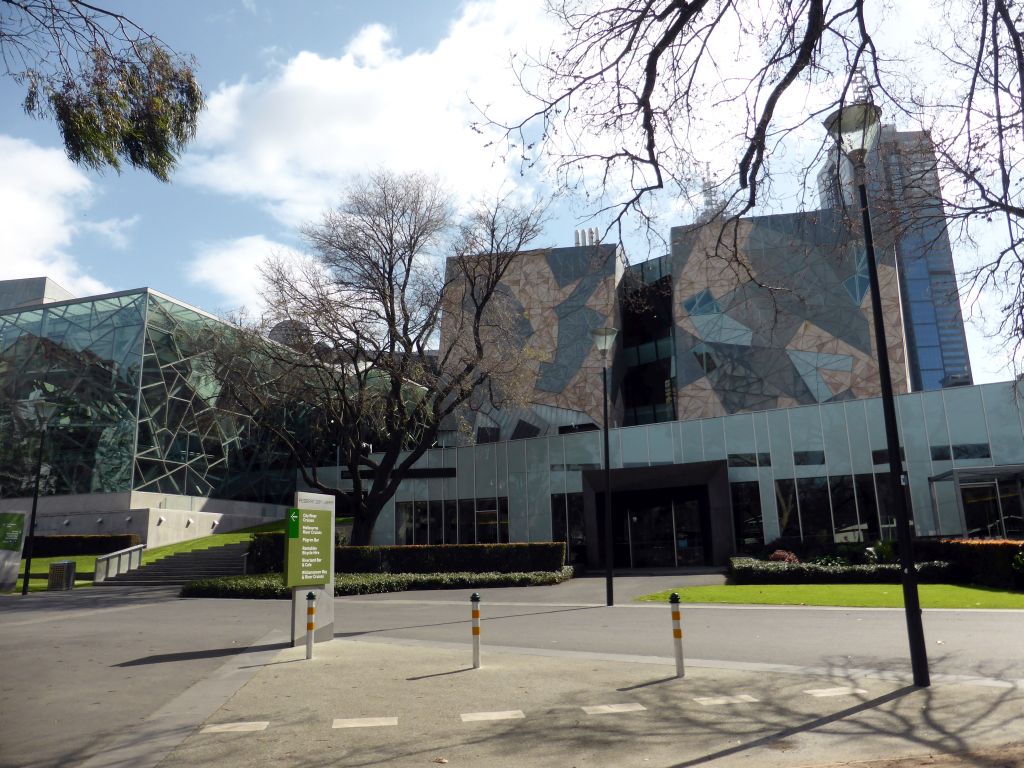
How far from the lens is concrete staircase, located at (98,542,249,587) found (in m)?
29.9

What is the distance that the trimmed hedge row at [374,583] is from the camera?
2272 centimetres

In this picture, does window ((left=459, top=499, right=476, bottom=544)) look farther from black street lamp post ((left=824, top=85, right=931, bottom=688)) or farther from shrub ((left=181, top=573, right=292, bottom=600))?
black street lamp post ((left=824, top=85, right=931, bottom=688))

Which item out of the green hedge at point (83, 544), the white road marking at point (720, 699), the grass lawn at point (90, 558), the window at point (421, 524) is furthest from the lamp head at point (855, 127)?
the green hedge at point (83, 544)

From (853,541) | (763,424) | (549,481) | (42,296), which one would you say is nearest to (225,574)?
(549,481)

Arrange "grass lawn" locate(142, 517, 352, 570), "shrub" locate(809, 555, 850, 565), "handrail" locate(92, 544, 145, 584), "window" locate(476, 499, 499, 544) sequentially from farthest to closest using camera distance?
"grass lawn" locate(142, 517, 352, 570), "window" locate(476, 499, 499, 544), "handrail" locate(92, 544, 145, 584), "shrub" locate(809, 555, 850, 565)

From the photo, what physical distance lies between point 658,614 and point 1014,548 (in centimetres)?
1017

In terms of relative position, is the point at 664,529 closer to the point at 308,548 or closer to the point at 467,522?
the point at 467,522

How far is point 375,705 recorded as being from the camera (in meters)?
7.45

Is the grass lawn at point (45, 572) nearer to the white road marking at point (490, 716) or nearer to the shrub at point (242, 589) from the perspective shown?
the shrub at point (242, 589)

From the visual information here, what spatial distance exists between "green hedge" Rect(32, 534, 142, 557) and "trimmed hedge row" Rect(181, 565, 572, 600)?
15.4m

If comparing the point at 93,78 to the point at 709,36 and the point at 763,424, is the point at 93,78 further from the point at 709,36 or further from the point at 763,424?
the point at 763,424

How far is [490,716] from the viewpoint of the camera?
6.91m

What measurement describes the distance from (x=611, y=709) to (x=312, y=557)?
6.93 metres

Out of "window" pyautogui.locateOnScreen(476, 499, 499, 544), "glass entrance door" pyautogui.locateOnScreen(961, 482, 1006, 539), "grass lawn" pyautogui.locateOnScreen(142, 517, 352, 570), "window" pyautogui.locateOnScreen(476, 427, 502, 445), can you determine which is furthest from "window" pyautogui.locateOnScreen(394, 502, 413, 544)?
"glass entrance door" pyautogui.locateOnScreen(961, 482, 1006, 539)
